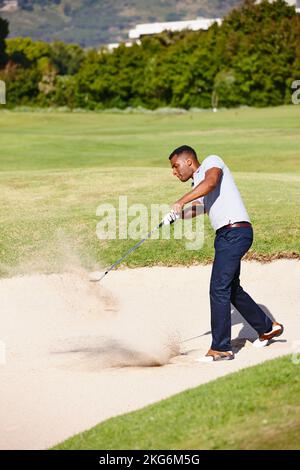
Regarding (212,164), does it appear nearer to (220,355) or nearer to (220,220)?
(220,220)

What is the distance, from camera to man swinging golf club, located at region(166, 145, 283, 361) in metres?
9.16

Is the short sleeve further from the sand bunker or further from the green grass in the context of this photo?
the green grass

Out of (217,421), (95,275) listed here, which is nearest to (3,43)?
(95,275)

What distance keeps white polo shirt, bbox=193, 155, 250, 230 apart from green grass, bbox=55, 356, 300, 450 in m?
1.94

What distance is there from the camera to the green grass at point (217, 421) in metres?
6.57

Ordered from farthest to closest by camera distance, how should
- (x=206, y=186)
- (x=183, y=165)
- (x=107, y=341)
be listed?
(x=107, y=341)
(x=183, y=165)
(x=206, y=186)

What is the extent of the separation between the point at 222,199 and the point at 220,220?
0.22m

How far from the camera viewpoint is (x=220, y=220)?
935 cm

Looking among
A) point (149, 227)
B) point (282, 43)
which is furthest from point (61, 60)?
point (149, 227)

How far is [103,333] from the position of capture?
11203mm

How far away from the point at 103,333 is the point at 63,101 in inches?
2980

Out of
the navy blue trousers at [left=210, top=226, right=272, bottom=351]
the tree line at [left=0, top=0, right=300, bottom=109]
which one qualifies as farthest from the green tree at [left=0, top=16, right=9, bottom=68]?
the navy blue trousers at [left=210, top=226, right=272, bottom=351]

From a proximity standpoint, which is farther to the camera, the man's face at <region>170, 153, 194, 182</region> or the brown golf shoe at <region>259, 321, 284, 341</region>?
the brown golf shoe at <region>259, 321, 284, 341</region>
